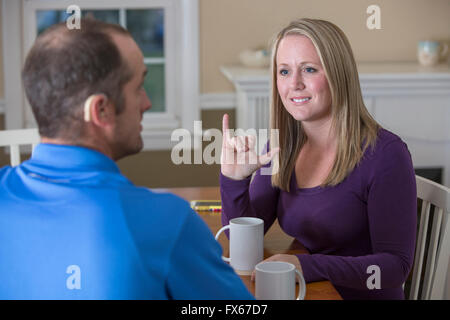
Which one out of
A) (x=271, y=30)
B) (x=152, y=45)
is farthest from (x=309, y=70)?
(x=152, y=45)

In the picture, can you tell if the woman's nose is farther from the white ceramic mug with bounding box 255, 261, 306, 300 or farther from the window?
the window

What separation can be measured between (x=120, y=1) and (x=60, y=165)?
2.59m

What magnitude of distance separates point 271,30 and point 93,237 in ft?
8.59

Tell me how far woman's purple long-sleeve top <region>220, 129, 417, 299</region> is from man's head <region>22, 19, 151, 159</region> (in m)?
0.57

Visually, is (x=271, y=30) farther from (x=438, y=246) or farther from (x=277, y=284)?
(x=277, y=284)

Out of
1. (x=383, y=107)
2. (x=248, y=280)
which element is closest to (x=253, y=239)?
(x=248, y=280)

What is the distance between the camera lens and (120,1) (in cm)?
330

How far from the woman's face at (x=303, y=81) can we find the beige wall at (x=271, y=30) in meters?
1.71

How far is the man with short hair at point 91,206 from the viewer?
812mm

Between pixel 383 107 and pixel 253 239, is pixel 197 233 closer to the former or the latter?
pixel 253 239

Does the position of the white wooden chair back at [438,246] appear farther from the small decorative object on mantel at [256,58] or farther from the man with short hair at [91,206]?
the small decorative object on mantel at [256,58]

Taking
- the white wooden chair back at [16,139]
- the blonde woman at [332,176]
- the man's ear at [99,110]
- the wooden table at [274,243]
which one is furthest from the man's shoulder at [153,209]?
the white wooden chair back at [16,139]

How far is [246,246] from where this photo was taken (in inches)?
52.7

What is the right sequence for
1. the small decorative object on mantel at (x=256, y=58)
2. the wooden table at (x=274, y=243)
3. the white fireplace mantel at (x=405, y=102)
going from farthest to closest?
the small decorative object on mantel at (x=256, y=58) < the white fireplace mantel at (x=405, y=102) < the wooden table at (x=274, y=243)
